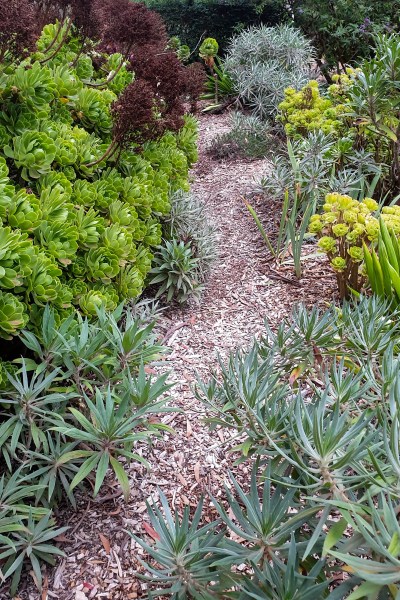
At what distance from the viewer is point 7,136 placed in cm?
213

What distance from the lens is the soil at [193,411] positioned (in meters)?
1.78

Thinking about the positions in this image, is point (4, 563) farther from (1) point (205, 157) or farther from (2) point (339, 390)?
(1) point (205, 157)

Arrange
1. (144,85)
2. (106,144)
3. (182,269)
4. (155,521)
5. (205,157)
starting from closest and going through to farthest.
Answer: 1. (155,521)
2. (144,85)
3. (106,144)
4. (182,269)
5. (205,157)

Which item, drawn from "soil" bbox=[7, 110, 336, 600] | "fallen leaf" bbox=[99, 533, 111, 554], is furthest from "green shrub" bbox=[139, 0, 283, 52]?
"fallen leaf" bbox=[99, 533, 111, 554]

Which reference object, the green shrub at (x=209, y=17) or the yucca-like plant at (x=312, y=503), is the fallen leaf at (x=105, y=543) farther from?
the green shrub at (x=209, y=17)

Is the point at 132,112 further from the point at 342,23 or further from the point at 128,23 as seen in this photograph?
the point at 342,23

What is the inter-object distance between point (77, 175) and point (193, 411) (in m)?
1.42

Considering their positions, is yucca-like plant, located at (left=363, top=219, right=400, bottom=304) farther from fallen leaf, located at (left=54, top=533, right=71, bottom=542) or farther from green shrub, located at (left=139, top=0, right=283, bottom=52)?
green shrub, located at (left=139, top=0, right=283, bottom=52)

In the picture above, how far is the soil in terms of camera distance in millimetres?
1779

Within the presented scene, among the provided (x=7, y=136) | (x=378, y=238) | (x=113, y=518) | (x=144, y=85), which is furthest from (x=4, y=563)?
(x=378, y=238)

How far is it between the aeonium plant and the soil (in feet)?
0.89

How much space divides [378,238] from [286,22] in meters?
8.76

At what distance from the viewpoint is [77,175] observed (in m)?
2.67

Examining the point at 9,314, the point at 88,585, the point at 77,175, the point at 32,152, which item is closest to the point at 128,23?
the point at 77,175
